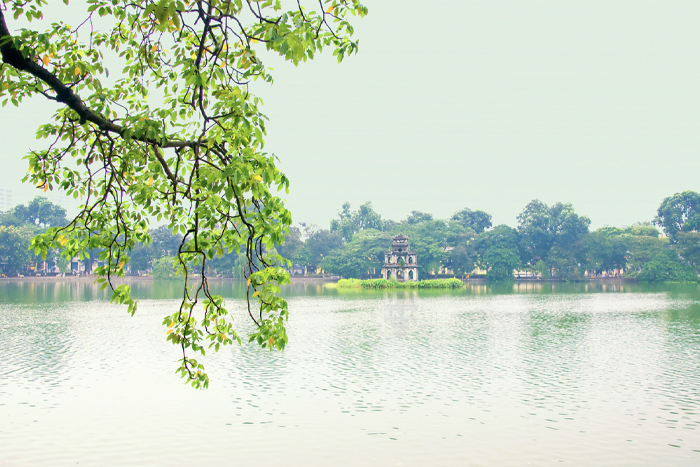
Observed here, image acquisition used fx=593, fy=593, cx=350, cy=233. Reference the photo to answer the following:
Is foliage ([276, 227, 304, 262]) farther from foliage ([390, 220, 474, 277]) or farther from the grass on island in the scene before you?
the grass on island

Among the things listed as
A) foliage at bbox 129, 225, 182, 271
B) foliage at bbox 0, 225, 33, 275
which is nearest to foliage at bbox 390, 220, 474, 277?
foliage at bbox 129, 225, 182, 271

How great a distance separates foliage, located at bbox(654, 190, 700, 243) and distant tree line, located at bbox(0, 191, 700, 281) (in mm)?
100

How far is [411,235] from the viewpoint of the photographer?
238 feet

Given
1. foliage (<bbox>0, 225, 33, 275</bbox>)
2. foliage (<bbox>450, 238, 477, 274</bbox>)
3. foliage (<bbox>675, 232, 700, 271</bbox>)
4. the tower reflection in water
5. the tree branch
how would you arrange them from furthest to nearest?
1. foliage (<bbox>0, 225, 33, 275</bbox>)
2. foliage (<bbox>450, 238, 477, 274</bbox>)
3. foliage (<bbox>675, 232, 700, 271</bbox>)
4. the tower reflection in water
5. the tree branch

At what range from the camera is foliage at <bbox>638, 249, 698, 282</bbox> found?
6131 centimetres

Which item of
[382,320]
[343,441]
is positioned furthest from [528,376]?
[382,320]

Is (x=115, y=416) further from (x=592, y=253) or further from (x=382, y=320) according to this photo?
(x=592, y=253)

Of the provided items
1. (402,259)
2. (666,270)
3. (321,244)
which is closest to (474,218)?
(321,244)

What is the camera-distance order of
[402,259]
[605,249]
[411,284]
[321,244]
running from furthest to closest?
1. [321,244]
2. [605,249]
3. [402,259]
4. [411,284]

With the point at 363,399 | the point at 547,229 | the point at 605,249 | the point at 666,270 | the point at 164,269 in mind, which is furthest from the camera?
the point at 164,269

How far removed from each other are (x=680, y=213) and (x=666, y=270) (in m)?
9.27

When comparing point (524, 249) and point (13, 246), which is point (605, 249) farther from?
point (13, 246)

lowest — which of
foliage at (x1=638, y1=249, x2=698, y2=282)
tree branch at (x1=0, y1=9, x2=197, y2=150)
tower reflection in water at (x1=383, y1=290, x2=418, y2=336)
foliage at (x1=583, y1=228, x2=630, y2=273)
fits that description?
tower reflection in water at (x1=383, y1=290, x2=418, y2=336)

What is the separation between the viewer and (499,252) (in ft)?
222
